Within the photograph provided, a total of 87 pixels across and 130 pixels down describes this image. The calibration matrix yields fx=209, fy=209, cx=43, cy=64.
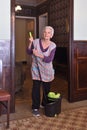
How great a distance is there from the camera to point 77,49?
4.06m

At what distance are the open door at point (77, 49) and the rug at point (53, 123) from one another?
0.83 meters

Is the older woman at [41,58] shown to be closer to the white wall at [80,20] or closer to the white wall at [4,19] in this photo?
the white wall at [4,19]

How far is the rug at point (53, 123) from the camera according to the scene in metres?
2.88

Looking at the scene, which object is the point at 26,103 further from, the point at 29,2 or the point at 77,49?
the point at 29,2

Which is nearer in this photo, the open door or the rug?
the rug

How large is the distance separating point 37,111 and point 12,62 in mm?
902

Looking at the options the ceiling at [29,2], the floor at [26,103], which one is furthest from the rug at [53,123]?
the ceiling at [29,2]

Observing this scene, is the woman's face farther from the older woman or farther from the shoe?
the shoe

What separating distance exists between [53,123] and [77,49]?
5.35 feet

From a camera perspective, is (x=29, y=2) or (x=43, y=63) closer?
(x=43, y=63)

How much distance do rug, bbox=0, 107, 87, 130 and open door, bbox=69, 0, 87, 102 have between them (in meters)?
0.83

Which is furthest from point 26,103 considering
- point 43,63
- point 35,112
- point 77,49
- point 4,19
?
point 4,19

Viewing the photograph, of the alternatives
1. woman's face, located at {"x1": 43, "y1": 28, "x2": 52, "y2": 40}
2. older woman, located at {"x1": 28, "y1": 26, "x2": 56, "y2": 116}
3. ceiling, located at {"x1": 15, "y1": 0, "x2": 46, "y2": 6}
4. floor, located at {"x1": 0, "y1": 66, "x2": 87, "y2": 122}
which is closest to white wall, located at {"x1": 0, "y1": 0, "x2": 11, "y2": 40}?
older woman, located at {"x1": 28, "y1": 26, "x2": 56, "y2": 116}

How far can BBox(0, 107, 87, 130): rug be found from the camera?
9.43 ft
